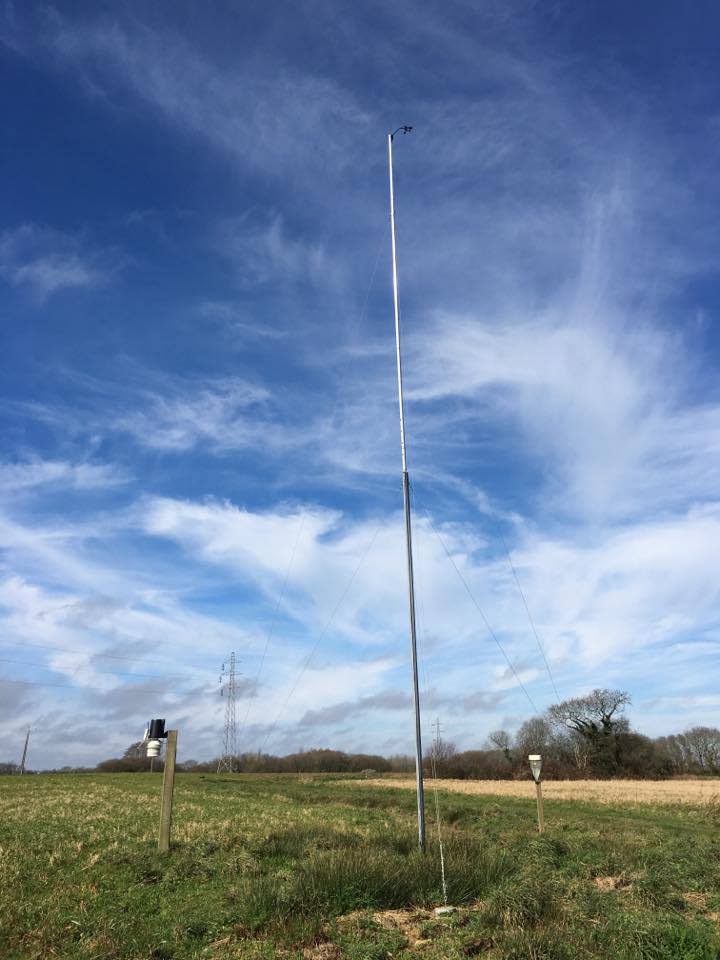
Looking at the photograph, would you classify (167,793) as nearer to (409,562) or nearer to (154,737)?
(154,737)

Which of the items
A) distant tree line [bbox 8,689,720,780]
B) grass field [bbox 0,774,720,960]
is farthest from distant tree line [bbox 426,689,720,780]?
grass field [bbox 0,774,720,960]

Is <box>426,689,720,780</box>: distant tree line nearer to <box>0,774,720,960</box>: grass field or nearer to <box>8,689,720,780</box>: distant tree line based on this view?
<box>8,689,720,780</box>: distant tree line

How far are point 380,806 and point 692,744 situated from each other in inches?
3616

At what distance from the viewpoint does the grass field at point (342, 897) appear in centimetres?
789

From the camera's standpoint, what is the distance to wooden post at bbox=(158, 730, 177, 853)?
13.2 m

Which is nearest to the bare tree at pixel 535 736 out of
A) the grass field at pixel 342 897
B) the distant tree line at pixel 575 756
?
the distant tree line at pixel 575 756

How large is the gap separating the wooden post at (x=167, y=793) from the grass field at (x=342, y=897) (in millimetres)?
313

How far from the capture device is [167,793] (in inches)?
537

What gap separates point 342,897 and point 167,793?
5.38m

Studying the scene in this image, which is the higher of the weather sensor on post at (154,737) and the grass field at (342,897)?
the weather sensor on post at (154,737)

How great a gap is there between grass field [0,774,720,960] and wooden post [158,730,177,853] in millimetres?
313

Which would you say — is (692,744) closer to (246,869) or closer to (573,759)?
(573,759)

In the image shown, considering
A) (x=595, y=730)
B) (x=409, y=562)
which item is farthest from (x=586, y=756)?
(x=409, y=562)

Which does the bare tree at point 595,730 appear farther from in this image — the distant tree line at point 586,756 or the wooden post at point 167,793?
the wooden post at point 167,793
